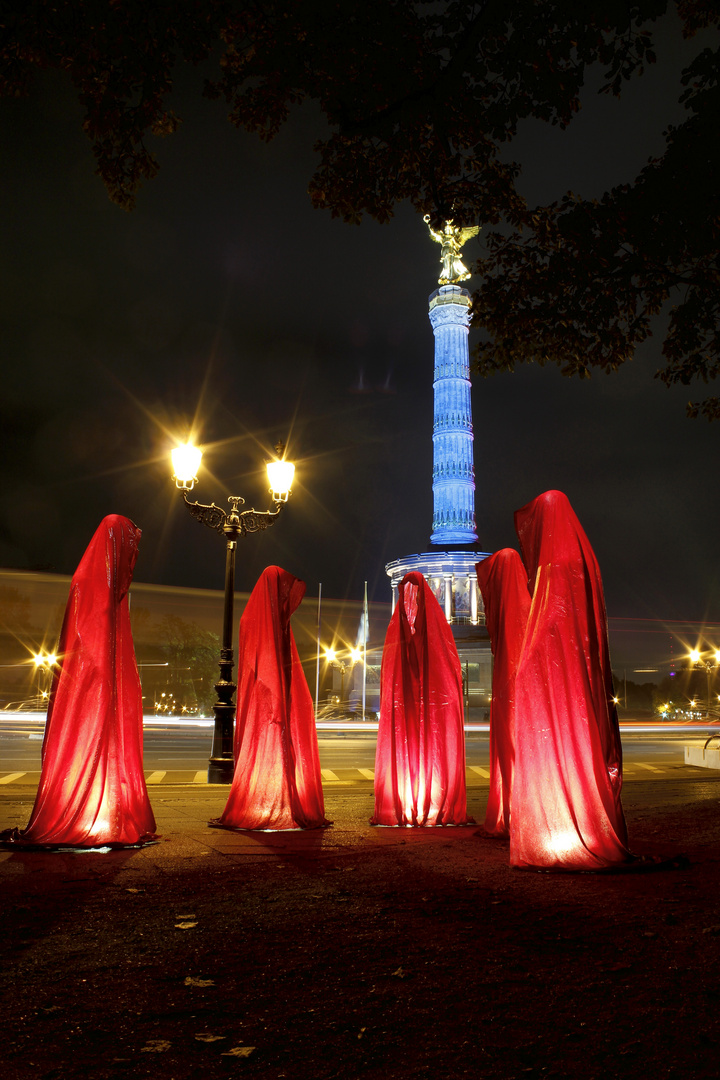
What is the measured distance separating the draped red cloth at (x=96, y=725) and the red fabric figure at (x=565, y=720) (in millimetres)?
3491

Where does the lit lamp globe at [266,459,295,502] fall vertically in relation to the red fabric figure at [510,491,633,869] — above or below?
above

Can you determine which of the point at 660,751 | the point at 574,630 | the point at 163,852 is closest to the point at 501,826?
the point at 574,630

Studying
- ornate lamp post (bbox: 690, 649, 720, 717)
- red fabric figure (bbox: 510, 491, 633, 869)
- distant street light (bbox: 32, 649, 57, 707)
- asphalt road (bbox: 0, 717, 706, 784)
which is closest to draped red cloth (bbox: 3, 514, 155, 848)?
red fabric figure (bbox: 510, 491, 633, 869)

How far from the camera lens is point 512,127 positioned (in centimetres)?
831

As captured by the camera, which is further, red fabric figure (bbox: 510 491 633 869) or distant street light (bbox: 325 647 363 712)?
Answer: distant street light (bbox: 325 647 363 712)

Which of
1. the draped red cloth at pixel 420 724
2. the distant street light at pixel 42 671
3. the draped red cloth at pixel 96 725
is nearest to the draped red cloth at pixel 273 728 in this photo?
the draped red cloth at pixel 420 724

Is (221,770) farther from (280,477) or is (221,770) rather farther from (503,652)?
(503,652)

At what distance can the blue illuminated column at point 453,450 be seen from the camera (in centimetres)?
6284

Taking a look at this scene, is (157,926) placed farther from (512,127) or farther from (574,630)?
Result: (512,127)

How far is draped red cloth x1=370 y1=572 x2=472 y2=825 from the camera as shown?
8594 mm

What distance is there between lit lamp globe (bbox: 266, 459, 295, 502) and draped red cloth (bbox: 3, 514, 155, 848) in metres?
5.12

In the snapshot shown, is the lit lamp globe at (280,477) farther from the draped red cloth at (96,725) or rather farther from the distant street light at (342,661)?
the distant street light at (342,661)

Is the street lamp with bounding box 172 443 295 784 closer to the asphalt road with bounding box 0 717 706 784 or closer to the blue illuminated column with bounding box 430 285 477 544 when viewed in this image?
the asphalt road with bounding box 0 717 706 784

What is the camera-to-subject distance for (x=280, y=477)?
41.5 ft
